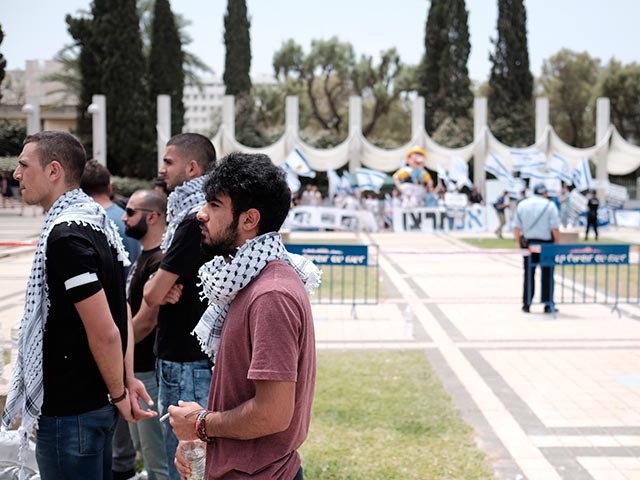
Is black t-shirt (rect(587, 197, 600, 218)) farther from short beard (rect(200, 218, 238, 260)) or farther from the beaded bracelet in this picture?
the beaded bracelet

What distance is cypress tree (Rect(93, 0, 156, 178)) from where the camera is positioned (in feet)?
120

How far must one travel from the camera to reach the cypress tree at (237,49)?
143 ft

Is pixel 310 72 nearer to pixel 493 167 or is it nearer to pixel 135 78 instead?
pixel 135 78

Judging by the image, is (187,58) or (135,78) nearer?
(135,78)

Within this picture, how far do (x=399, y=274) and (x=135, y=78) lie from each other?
26.5 metres

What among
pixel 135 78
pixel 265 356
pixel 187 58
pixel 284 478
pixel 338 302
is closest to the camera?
pixel 265 356

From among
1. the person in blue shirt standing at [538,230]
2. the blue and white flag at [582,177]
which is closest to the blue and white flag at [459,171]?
the blue and white flag at [582,177]

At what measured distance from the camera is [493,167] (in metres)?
30.0

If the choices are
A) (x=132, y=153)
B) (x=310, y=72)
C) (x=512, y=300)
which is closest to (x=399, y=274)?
(x=512, y=300)

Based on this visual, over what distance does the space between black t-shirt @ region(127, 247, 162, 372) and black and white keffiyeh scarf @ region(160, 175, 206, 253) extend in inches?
20.1

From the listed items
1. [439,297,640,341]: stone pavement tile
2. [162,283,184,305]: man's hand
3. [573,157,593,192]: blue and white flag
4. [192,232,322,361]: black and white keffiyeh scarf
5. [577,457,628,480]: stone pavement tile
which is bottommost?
[577,457,628,480]: stone pavement tile

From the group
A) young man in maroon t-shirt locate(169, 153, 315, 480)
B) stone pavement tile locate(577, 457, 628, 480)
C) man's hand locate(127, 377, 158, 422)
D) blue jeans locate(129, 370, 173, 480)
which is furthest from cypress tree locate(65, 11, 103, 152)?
young man in maroon t-shirt locate(169, 153, 315, 480)

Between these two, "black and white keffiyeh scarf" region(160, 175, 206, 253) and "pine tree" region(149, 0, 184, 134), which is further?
"pine tree" region(149, 0, 184, 134)

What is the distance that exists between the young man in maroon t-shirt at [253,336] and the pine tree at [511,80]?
3913 centimetres
